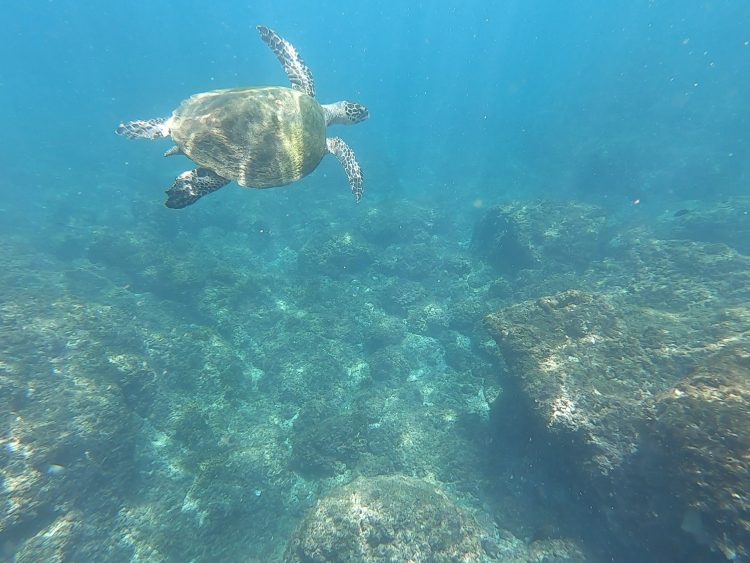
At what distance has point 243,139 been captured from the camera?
646cm

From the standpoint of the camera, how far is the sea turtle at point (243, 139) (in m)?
6.47

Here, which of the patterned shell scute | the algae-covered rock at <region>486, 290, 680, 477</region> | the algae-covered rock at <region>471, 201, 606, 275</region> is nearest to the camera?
the algae-covered rock at <region>486, 290, 680, 477</region>

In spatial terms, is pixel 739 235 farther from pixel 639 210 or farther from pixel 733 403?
pixel 733 403

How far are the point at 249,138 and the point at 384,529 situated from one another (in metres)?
7.19

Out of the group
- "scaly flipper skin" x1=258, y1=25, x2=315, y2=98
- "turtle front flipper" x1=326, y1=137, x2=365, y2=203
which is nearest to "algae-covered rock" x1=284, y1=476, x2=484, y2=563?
"turtle front flipper" x1=326, y1=137, x2=365, y2=203

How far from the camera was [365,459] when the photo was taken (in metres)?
8.27

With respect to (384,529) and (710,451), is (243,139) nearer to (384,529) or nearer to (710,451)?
(384,529)

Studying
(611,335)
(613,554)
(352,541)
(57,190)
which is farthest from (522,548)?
(57,190)

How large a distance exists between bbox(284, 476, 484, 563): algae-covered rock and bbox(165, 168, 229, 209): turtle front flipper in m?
6.16

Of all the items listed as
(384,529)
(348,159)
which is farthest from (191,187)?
(384,529)

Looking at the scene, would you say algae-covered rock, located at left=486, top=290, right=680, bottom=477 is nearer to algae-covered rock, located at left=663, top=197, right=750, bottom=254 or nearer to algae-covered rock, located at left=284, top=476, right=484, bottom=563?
algae-covered rock, located at left=284, top=476, right=484, bottom=563

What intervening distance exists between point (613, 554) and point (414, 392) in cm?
546

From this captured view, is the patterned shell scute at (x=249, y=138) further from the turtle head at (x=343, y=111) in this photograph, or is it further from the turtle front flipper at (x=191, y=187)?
the turtle head at (x=343, y=111)

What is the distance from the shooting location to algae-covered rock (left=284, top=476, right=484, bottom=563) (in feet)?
18.4
